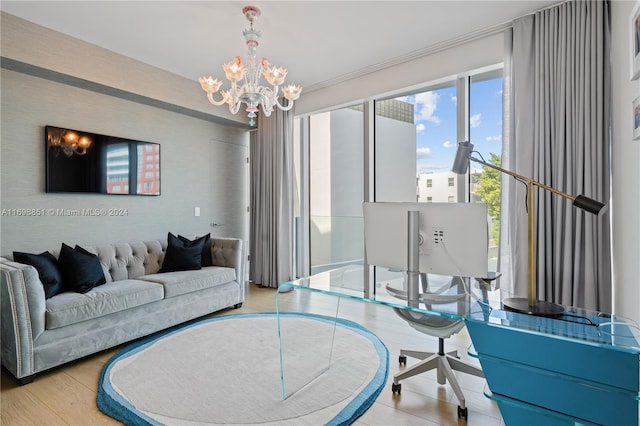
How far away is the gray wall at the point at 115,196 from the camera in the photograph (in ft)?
10.2

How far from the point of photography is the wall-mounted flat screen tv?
3.34m

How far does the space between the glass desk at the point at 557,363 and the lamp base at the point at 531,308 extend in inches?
1.6

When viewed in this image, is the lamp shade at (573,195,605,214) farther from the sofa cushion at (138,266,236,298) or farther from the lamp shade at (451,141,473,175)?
the sofa cushion at (138,266,236,298)

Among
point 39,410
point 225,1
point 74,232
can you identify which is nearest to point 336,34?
point 225,1

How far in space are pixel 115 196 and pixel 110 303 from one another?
1528 millimetres

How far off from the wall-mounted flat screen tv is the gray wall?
3.0 inches

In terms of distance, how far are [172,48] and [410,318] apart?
336cm

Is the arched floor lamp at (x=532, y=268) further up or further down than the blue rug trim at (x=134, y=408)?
further up

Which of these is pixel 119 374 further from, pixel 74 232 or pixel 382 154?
pixel 382 154

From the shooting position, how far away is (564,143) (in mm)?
2725

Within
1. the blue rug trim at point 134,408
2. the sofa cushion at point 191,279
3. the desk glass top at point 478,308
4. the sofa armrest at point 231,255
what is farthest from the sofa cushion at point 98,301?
the desk glass top at point 478,308

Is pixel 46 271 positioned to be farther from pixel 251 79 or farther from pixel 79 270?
pixel 251 79

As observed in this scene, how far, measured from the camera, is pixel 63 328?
246cm

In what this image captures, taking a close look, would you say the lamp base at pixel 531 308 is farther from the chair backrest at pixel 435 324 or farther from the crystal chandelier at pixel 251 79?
the crystal chandelier at pixel 251 79
